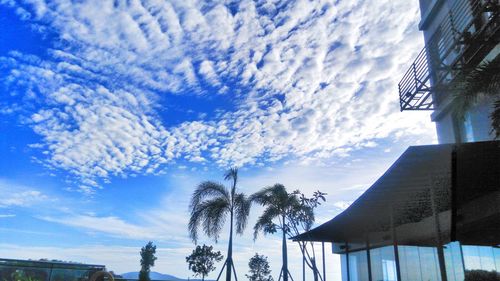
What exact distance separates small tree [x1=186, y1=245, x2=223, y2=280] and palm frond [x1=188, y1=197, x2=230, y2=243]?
55.0ft

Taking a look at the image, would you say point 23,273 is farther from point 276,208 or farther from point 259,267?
point 259,267

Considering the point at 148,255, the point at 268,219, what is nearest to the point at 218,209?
the point at 268,219

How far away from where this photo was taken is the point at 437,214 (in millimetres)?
10867

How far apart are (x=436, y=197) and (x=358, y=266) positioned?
36.4ft

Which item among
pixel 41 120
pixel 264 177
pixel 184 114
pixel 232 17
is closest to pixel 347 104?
pixel 232 17

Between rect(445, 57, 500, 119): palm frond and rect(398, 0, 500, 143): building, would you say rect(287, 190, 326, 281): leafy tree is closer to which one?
rect(398, 0, 500, 143): building

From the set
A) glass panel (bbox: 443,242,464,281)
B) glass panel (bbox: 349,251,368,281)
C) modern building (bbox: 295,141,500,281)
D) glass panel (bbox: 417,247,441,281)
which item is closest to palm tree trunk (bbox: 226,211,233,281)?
modern building (bbox: 295,141,500,281)

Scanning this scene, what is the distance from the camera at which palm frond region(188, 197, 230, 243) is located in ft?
65.3

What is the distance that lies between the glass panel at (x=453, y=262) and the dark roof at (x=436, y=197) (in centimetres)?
29

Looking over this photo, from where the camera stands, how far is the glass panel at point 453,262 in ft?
36.3

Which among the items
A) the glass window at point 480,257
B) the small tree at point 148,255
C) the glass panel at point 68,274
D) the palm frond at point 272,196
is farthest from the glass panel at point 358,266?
the small tree at point 148,255

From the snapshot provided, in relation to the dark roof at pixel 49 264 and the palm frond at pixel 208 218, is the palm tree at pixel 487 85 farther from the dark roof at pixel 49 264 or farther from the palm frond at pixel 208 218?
the palm frond at pixel 208 218

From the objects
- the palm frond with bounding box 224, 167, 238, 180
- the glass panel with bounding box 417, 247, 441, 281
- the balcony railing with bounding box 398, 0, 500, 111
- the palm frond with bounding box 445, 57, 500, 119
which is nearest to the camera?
the palm frond with bounding box 445, 57, 500, 119

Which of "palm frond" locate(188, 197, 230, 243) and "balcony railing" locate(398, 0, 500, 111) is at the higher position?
"balcony railing" locate(398, 0, 500, 111)
